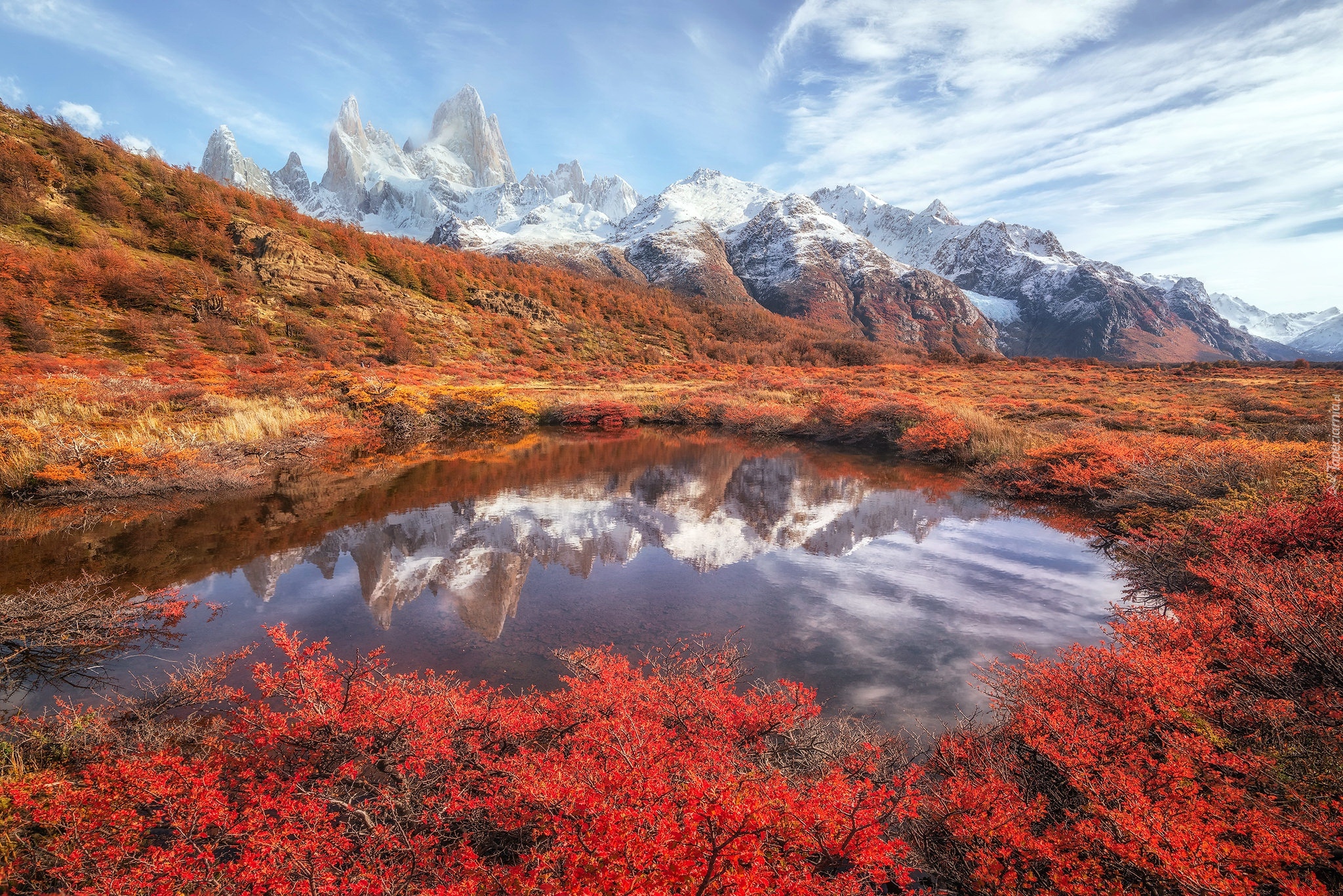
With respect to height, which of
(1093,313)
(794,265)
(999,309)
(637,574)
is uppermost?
(999,309)

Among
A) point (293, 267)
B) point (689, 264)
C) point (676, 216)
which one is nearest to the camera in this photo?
point (293, 267)

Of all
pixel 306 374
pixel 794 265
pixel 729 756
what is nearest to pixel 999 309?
pixel 794 265

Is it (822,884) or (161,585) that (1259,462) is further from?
(161,585)

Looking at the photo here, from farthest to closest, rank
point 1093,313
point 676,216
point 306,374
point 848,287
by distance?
point 676,216
point 1093,313
point 848,287
point 306,374

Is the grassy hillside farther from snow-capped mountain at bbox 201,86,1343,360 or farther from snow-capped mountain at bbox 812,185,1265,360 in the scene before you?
snow-capped mountain at bbox 812,185,1265,360

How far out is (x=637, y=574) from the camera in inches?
348

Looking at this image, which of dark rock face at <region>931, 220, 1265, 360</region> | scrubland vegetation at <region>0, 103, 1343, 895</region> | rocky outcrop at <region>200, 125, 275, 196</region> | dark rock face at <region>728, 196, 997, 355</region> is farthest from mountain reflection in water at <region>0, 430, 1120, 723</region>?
rocky outcrop at <region>200, 125, 275, 196</region>

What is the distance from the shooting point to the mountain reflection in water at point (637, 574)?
642 cm

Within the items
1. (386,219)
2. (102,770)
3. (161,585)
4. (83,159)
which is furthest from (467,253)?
(386,219)

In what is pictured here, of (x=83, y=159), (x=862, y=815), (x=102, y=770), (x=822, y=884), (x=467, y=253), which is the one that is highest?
(x=467, y=253)

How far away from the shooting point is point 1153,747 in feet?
11.7

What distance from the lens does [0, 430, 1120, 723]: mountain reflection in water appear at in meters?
6.42

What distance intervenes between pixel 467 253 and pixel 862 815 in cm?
6664

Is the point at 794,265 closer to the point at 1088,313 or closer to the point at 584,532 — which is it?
the point at 1088,313
